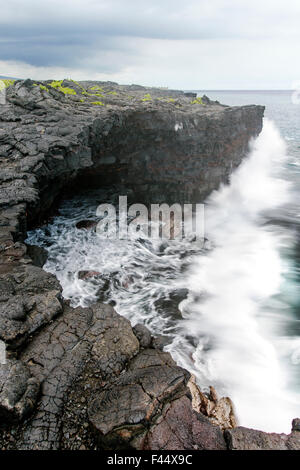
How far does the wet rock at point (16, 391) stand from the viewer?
474 cm

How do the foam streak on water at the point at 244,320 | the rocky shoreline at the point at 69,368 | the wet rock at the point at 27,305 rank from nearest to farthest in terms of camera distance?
1. the rocky shoreline at the point at 69,368
2. the wet rock at the point at 27,305
3. the foam streak on water at the point at 244,320

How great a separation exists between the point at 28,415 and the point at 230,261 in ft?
41.7

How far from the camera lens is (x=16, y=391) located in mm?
4969

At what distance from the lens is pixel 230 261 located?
15.9m

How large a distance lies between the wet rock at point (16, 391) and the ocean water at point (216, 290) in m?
4.93

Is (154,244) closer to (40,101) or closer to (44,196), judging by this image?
(44,196)

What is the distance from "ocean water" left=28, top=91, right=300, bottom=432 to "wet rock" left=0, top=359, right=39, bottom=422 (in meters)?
4.93

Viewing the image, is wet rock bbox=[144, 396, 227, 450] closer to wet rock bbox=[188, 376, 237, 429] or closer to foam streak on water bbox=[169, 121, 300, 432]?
wet rock bbox=[188, 376, 237, 429]

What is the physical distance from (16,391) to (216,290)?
381 inches

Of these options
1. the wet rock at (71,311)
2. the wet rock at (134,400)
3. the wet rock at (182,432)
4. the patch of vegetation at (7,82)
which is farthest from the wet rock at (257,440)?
the patch of vegetation at (7,82)

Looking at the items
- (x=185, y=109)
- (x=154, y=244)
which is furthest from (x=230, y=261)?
(x=185, y=109)

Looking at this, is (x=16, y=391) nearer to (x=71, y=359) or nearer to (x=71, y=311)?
(x=71, y=359)

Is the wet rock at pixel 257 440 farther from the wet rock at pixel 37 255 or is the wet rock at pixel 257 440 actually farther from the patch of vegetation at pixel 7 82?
the patch of vegetation at pixel 7 82

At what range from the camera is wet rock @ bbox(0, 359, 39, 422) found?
15.6 feet
